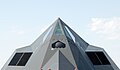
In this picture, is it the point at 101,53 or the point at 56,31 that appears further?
the point at 101,53

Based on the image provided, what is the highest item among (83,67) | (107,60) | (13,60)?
(107,60)

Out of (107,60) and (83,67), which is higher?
(107,60)

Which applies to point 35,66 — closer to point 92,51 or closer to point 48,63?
point 48,63

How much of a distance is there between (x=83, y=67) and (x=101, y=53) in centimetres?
495

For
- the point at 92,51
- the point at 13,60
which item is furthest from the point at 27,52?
the point at 92,51

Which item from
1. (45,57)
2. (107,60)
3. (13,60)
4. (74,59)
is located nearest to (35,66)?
(45,57)

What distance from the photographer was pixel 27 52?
1995 cm

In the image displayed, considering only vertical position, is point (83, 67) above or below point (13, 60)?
above

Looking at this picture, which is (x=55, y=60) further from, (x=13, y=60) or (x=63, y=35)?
(x=13, y=60)

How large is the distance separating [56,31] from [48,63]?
3.67 m

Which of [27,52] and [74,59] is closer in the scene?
[74,59]

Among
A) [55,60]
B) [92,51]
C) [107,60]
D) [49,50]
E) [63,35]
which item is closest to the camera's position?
[55,60]

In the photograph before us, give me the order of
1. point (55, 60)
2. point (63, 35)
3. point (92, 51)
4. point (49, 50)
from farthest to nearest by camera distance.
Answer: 1. point (92, 51)
2. point (63, 35)
3. point (49, 50)
4. point (55, 60)

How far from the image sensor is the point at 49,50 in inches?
640
